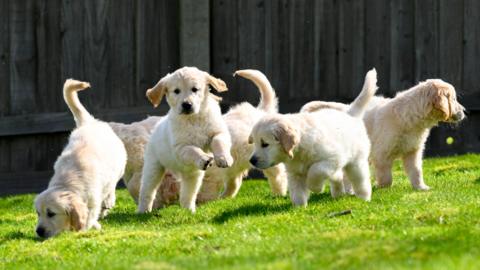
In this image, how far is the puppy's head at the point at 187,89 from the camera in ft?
33.2

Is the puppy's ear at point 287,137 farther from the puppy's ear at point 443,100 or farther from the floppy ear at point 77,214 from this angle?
the puppy's ear at point 443,100

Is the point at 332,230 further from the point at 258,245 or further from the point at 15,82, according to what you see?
the point at 15,82

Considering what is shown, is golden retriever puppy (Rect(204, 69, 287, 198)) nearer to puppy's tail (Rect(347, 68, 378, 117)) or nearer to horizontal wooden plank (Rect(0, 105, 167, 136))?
puppy's tail (Rect(347, 68, 378, 117))

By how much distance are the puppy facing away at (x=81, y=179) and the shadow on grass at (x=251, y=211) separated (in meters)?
1.07

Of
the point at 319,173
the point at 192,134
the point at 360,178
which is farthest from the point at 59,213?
the point at 360,178

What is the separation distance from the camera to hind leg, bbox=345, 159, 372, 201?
9719 millimetres

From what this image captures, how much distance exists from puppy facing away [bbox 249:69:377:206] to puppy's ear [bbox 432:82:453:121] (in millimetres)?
1268

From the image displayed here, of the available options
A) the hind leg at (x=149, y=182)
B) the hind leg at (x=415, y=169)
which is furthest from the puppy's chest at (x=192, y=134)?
the hind leg at (x=415, y=169)

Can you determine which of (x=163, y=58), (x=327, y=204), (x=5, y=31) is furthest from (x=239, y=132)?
(x=5, y=31)

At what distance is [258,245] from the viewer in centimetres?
779

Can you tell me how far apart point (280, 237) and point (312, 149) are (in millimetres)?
1450

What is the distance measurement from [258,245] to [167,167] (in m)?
3.00

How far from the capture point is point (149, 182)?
10.8 meters

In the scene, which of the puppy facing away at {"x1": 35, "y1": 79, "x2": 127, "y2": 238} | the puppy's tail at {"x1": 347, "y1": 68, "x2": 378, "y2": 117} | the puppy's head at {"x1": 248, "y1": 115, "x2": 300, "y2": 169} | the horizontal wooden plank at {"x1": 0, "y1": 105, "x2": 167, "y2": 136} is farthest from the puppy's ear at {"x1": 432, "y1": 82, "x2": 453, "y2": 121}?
the horizontal wooden plank at {"x1": 0, "y1": 105, "x2": 167, "y2": 136}
